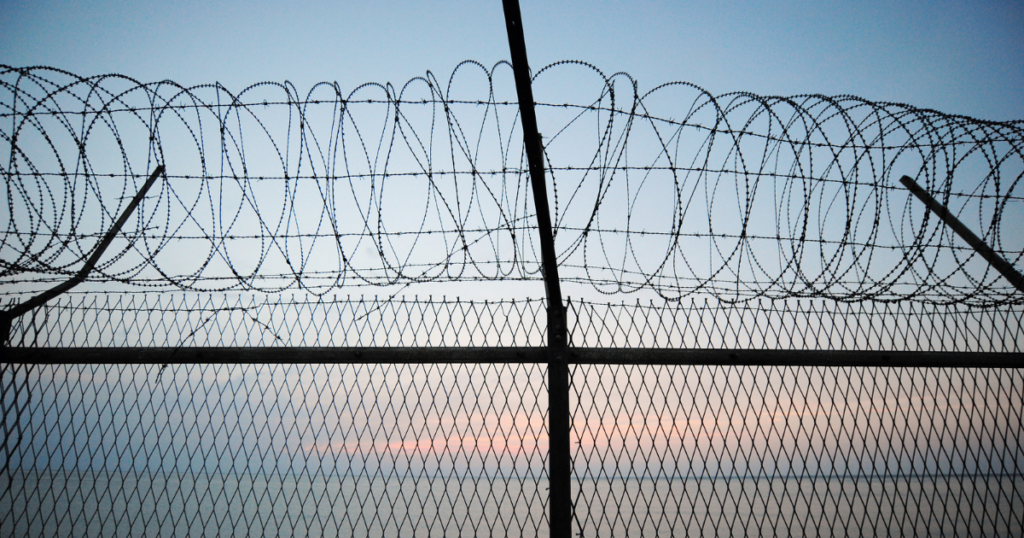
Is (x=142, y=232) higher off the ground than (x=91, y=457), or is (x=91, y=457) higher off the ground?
A: (x=142, y=232)

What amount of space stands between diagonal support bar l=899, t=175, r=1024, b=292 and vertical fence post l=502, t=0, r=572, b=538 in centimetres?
205

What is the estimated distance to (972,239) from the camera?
3932 millimetres

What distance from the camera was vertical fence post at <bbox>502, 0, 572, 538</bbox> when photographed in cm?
280

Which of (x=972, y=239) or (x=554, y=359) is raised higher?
(x=972, y=239)

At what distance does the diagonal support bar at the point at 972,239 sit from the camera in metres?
3.68

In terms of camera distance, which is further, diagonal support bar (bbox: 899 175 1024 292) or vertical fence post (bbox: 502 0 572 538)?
diagonal support bar (bbox: 899 175 1024 292)

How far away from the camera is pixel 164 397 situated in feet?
12.5

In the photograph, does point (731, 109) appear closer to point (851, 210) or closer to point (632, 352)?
point (851, 210)

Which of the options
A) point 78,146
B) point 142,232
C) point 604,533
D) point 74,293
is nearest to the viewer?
point 78,146

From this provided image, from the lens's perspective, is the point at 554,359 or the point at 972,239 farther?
the point at 972,239

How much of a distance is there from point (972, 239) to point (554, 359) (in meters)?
2.72

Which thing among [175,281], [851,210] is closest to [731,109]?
[851,210]

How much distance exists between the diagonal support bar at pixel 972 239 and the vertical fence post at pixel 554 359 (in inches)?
80.7

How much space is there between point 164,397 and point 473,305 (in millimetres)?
1947
